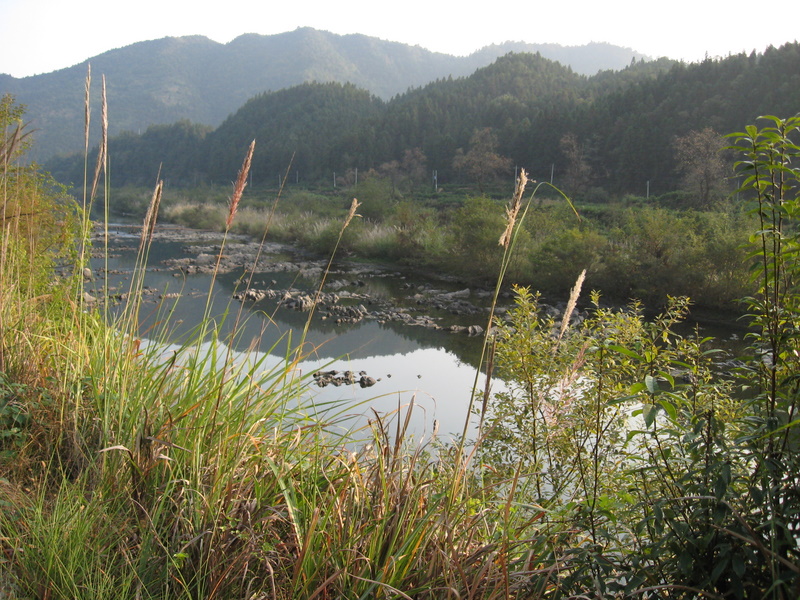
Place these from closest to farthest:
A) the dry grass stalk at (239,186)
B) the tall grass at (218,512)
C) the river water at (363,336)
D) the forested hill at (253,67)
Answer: the tall grass at (218,512)
the dry grass stalk at (239,186)
the river water at (363,336)
the forested hill at (253,67)

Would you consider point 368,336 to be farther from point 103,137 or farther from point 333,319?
point 103,137

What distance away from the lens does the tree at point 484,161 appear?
38.8 m

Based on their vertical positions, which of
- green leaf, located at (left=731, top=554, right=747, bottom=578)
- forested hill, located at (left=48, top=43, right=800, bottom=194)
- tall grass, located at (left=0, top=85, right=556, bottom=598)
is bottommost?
tall grass, located at (left=0, top=85, right=556, bottom=598)

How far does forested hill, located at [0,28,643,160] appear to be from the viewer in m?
144

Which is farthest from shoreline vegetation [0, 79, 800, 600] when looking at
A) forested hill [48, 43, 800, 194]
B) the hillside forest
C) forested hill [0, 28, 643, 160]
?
forested hill [0, 28, 643, 160]

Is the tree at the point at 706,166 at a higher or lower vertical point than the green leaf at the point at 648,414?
higher

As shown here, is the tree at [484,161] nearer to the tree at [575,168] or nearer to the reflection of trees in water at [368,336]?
the tree at [575,168]

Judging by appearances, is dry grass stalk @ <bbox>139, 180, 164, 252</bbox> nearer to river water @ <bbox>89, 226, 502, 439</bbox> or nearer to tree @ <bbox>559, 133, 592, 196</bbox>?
river water @ <bbox>89, 226, 502, 439</bbox>

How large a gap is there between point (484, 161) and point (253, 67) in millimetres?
156514

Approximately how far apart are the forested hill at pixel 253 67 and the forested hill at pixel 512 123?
191ft

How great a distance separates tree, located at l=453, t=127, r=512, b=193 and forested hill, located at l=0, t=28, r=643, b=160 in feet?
324

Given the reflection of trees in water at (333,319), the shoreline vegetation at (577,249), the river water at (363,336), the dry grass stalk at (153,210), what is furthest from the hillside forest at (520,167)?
the reflection of trees in water at (333,319)

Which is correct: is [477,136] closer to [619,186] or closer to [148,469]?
[619,186]

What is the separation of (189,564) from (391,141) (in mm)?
56861
